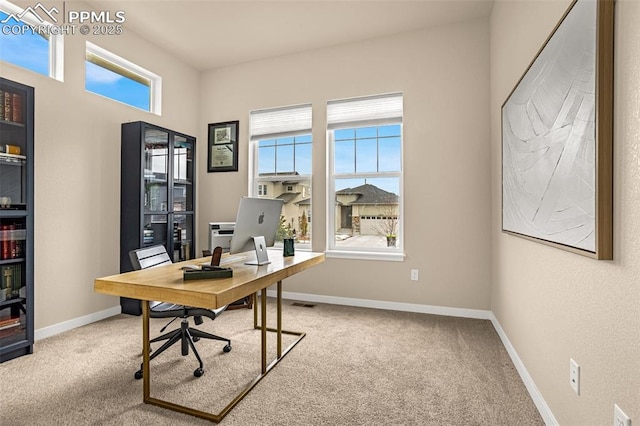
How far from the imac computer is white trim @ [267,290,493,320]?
5.44ft

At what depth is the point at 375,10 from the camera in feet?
10.6

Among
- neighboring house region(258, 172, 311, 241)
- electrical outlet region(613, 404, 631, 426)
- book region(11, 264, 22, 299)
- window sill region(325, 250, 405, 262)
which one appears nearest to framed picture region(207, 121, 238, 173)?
neighboring house region(258, 172, 311, 241)

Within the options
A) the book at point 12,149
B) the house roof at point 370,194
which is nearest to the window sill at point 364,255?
the house roof at point 370,194

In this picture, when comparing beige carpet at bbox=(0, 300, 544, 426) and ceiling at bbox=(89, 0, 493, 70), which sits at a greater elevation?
ceiling at bbox=(89, 0, 493, 70)

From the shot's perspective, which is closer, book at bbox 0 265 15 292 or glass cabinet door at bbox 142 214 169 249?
book at bbox 0 265 15 292

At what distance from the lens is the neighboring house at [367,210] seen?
12.4 ft

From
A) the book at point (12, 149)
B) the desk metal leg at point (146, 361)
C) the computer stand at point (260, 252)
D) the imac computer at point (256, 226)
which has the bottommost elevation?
the desk metal leg at point (146, 361)

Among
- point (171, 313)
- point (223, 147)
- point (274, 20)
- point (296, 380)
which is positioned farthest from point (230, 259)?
point (274, 20)

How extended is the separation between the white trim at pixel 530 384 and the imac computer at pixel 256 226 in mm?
1797

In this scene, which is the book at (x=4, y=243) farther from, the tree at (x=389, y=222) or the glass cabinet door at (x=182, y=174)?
the tree at (x=389, y=222)

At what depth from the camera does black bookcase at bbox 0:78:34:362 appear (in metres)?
2.39

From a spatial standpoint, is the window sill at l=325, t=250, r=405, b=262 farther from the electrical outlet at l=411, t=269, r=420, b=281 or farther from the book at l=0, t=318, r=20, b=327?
the book at l=0, t=318, r=20, b=327

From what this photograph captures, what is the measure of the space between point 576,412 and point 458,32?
3416 mm

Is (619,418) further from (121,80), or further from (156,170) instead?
(121,80)
